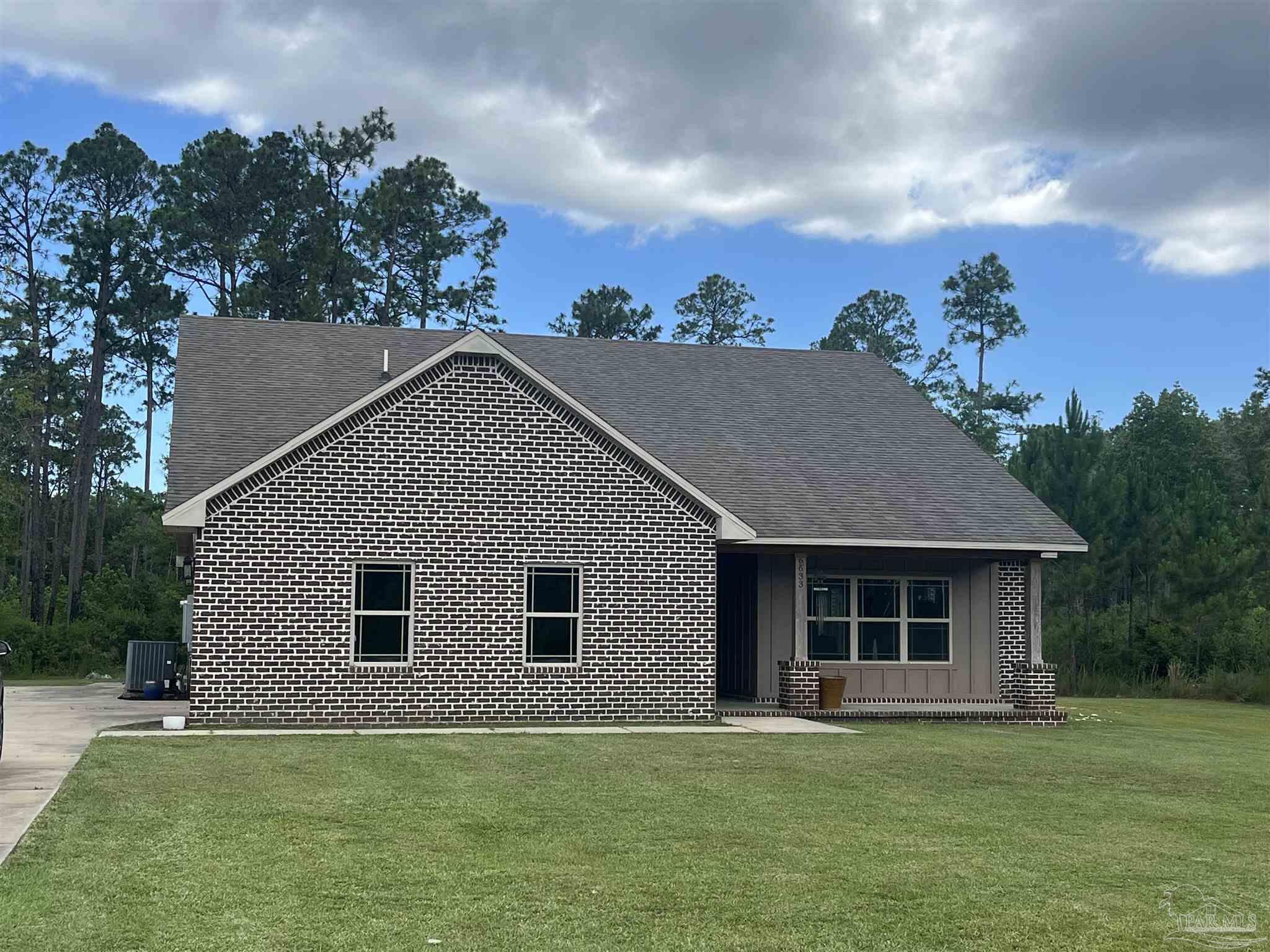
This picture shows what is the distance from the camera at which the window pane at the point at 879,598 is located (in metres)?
23.9

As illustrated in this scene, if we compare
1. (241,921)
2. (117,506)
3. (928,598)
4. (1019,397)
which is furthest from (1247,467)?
(241,921)

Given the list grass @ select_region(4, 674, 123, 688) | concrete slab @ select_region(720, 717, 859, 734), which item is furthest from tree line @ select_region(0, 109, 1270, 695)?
concrete slab @ select_region(720, 717, 859, 734)

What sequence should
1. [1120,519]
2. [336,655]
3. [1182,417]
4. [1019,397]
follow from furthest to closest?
1. [1182,417]
2. [1019,397]
3. [1120,519]
4. [336,655]

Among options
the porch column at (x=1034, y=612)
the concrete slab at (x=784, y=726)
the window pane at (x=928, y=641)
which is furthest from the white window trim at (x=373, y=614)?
the porch column at (x=1034, y=612)

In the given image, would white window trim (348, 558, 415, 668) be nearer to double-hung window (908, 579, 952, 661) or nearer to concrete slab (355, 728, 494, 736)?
concrete slab (355, 728, 494, 736)

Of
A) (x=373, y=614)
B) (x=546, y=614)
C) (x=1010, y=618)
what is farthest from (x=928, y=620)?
(x=373, y=614)

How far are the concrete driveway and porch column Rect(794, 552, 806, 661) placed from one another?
9.85 m

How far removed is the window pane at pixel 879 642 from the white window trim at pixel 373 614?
8.25m

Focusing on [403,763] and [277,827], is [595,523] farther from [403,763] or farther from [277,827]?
[277,827]

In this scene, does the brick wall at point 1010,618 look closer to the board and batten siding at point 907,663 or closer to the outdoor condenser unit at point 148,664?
the board and batten siding at point 907,663

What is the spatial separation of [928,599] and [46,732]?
14.2 meters

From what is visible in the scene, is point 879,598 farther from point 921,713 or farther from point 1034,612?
point 1034,612

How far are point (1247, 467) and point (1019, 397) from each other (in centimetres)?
1165

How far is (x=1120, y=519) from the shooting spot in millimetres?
37250
